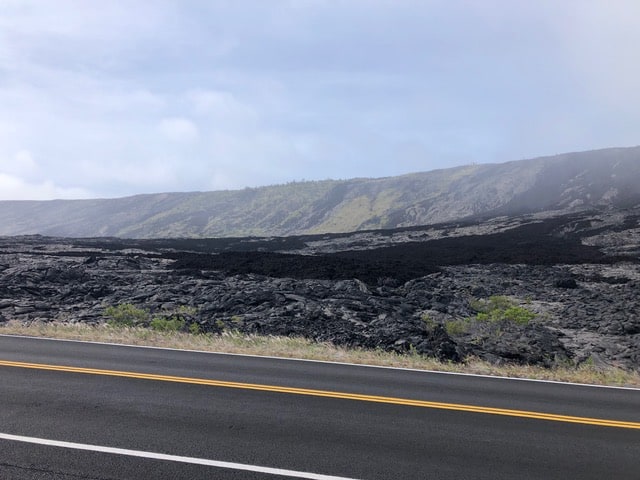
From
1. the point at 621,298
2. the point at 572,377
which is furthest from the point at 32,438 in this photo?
the point at 621,298

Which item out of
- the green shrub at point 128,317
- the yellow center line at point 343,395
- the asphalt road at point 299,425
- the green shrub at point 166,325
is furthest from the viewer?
the green shrub at point 128,317

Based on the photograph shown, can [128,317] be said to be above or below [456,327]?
above

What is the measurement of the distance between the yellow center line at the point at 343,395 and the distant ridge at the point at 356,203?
68959 mm

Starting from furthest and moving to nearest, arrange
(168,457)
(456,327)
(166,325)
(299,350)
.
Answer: (456,327), (166,325), (299,350), (168,457)

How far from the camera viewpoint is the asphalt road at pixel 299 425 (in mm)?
5340

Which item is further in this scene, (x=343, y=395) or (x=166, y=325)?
(x=166, y=325)

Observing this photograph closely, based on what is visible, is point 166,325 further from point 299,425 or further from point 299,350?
point 299,425

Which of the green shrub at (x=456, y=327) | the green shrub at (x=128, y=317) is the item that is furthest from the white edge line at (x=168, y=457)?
the green shrub at (x=456, y=327)

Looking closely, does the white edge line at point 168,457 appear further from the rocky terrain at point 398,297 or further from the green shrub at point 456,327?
the green shrub at point 456,327

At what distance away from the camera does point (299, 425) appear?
6.66m

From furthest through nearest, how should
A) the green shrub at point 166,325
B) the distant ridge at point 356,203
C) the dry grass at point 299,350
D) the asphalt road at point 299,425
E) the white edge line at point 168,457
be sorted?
the distant ridge at point 356,203 → the green shrub at point 166,325 → the dry grass at point 299,350 → the asphalt road at point 299,425 → the white edge line at point 168,457

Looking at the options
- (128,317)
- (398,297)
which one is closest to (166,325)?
(128,317)

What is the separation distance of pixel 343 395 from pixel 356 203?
115 meters

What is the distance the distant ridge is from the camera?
91.7 metres
